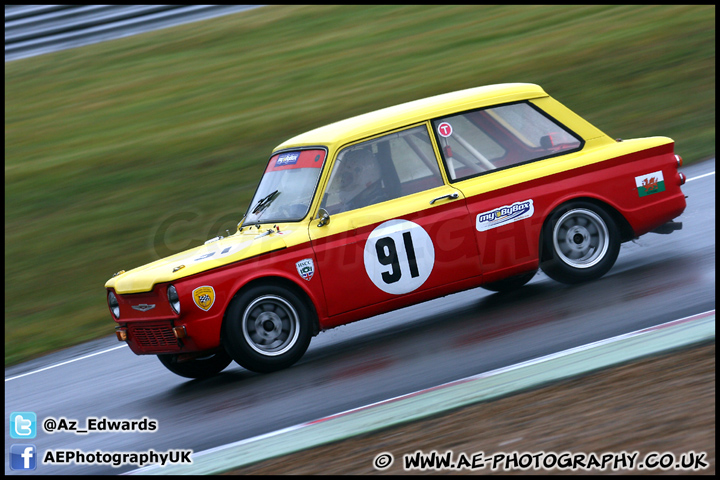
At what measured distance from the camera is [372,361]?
618cm

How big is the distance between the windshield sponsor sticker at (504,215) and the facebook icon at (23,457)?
12.2 ft

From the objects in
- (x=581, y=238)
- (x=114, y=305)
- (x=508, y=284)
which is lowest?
(x=508, y=284)

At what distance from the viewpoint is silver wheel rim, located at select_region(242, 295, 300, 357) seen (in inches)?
241

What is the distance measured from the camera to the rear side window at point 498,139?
675 centimetres

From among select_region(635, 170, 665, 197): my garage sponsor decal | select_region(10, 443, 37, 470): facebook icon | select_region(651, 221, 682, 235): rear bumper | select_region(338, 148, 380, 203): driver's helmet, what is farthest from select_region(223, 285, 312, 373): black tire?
select_region(651, 221, 682, 235): rear bumper

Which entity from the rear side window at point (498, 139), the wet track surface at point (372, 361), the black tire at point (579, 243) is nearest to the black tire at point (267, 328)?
the wet track surface at point (372, 361)

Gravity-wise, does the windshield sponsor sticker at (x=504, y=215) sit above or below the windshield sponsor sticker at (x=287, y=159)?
below

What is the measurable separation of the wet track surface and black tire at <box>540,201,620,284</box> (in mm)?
156

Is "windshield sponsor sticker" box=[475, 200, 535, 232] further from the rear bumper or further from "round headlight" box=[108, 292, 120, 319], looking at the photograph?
"round headlight" box=[108, 292, 120, 319]

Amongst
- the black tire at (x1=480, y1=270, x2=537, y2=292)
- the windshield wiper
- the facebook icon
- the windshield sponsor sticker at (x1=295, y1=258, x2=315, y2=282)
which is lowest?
the facebook icon

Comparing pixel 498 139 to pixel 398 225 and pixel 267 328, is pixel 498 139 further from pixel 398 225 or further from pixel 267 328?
pixel 267 328

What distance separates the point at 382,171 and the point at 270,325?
1.58m

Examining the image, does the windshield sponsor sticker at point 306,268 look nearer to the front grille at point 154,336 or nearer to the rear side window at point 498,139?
the front grille at point 154,336

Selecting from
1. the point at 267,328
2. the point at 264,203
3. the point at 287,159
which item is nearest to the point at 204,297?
the point at 267,328
